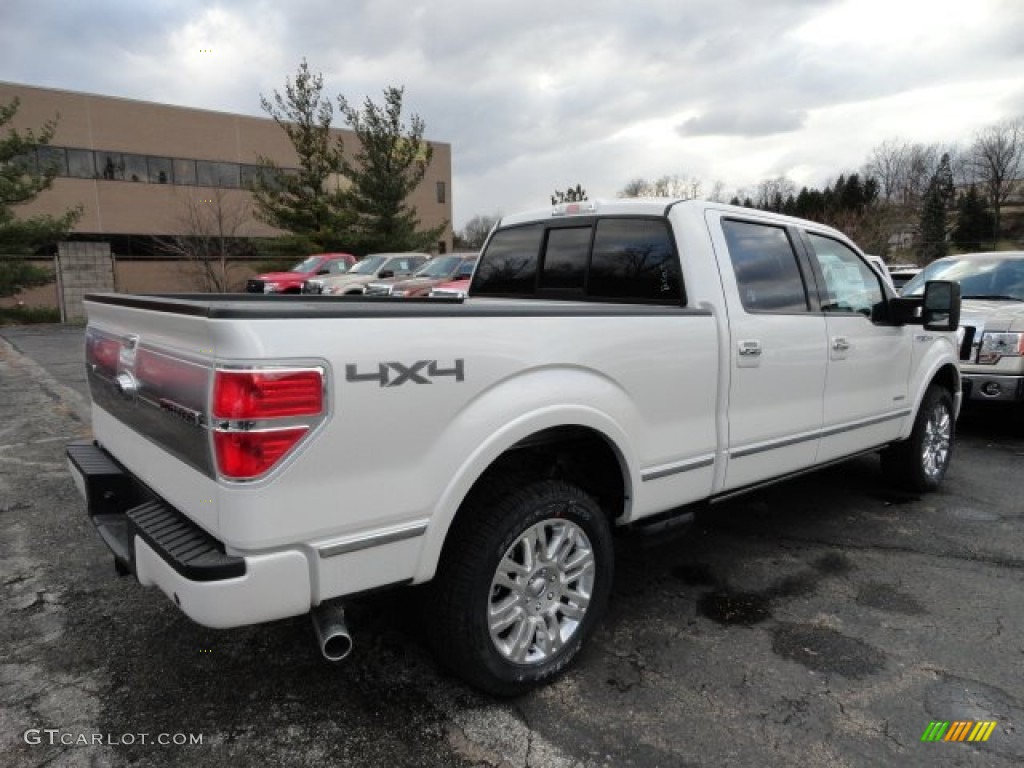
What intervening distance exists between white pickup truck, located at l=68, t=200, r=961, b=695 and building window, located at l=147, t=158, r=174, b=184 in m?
37.8

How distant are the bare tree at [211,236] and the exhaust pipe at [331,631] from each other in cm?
3145

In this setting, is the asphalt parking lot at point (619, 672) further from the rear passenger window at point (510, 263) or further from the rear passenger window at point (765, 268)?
the rear passenger window at point (510, 263)

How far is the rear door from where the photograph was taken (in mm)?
3387

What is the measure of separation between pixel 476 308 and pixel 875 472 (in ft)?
15.5

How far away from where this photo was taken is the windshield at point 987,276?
7.55 meters

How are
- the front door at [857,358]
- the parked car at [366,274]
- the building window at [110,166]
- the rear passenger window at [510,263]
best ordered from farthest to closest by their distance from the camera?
the building window at [110,166] → the parked car at [366,274] → the rear passenger window at [510,263] → the front door at [857,358]

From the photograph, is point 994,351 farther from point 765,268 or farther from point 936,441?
point 765,268

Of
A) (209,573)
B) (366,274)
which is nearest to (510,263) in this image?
(209,573)

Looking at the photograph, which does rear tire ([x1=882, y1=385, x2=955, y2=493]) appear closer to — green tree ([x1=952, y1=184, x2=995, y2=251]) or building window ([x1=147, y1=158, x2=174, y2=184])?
building window ([x1=147, y1=158, x2=174, y2=184])

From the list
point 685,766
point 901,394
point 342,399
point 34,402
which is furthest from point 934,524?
point 34,402

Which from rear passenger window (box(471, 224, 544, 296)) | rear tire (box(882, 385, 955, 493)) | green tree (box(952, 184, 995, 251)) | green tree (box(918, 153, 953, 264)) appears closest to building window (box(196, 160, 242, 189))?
rear passenger window (box(471, 224, 544, 296))

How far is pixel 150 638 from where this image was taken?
9.97 ft

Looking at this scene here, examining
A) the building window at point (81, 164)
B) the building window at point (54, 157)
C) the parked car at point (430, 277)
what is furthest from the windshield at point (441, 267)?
the building window at point (81, 164)

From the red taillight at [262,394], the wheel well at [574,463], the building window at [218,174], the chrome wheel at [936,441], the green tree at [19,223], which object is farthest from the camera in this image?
the building window at [218,174]
